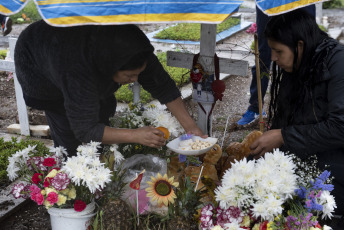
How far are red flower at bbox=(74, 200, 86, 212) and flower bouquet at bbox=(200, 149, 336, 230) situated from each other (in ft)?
2.19

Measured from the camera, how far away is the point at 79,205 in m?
2.34

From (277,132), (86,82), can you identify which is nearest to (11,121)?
(86,82)

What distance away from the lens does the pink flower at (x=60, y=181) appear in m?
2.26

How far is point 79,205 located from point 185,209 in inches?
24.1

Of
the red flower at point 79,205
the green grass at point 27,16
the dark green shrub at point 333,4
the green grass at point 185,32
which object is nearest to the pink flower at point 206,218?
the red flower at point 79,205

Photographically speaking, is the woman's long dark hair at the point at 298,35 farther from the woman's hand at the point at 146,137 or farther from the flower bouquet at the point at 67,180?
the flower bouquet at the point at 67,180

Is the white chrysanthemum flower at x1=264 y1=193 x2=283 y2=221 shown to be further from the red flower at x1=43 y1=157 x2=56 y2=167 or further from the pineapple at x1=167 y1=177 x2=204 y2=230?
the red flower at x1=43 y1=157 x2=56 y2=167

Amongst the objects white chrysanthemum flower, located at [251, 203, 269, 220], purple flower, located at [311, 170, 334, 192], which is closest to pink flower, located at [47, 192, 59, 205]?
white chrysanthemum flower, located at [251, 203, 269, 220]

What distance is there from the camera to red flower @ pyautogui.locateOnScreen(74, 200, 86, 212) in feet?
7.64

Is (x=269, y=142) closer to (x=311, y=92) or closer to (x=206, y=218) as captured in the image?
(x=311, y=92)

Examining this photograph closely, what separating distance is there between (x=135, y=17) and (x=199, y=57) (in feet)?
4.48

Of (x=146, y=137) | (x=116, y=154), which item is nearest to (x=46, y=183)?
(x=116, y=154)

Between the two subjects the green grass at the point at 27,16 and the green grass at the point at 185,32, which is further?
the green grass at the point at 27,16

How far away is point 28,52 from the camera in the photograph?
2566mm
